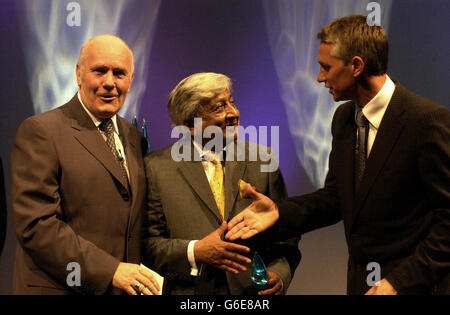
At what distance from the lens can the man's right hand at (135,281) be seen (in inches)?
81.9

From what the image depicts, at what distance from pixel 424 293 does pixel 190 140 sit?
127cm

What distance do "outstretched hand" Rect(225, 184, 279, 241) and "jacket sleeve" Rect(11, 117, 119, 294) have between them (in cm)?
54

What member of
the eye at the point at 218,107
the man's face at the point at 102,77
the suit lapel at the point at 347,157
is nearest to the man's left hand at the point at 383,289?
the suit lapel at the point at 347,157

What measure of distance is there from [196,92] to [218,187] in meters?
0.48

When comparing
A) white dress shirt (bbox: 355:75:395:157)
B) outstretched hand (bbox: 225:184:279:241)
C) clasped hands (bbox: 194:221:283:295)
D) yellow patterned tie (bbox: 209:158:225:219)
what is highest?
white dress shirt (bbox: 355:75:395:157)

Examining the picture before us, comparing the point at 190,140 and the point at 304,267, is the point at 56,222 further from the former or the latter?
the point at 304,267

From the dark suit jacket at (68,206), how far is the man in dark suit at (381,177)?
515mm

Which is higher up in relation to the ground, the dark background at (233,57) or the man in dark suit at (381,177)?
the dark background at (233,57)

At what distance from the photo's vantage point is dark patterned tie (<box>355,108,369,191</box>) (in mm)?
2215

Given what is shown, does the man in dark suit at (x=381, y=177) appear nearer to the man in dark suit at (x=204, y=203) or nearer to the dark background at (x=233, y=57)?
the man in dark suit at (x=204, y=203)

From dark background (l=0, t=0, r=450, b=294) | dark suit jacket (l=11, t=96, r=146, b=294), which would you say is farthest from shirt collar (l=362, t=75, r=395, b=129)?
dark background (l=0, t=0, r=450, b=294)

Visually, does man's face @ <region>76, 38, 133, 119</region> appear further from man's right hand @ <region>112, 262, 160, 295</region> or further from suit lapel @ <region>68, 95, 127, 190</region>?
man's right hand @ <region>112, 262, 160, 295</region>

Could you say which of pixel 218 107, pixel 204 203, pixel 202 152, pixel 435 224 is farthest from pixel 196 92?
pixel 435 224

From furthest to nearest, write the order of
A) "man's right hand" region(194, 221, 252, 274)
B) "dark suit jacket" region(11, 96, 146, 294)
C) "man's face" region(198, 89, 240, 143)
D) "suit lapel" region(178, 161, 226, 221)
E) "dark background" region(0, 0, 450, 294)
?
"dark background" region(0, 0, 450, 294), "man's face" region(198, 89, 240, 143), "suit lapel" region(178, 161, 226, 221), "man's right hand" region(194, 221, 252, 274), "dark suit jacket" region(11, 96, 146, 294)
